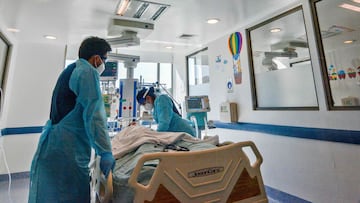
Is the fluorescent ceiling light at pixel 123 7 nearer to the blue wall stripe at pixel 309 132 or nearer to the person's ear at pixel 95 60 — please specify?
the person's ear at pixel 95 60

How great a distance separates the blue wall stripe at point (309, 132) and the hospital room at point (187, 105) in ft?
0.04

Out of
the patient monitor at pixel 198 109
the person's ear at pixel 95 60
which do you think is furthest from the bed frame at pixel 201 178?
the patient monitor at pixel 198 109

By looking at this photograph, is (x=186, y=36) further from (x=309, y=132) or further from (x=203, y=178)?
(x=203, y=178)

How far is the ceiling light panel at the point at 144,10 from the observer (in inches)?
82.0

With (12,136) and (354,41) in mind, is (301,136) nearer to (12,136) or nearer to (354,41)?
(354,41)

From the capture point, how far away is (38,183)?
1.10 meters

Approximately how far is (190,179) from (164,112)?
1.25 meters

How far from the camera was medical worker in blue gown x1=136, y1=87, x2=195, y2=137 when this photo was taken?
6.97ft

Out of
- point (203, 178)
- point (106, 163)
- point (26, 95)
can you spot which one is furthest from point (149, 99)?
point (26, 95)

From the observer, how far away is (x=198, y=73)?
408 cm

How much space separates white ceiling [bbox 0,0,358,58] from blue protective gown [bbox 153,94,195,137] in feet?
3.51

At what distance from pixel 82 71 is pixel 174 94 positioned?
11.9 feet

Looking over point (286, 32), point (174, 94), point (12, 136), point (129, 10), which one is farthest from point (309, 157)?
point (12, 136)

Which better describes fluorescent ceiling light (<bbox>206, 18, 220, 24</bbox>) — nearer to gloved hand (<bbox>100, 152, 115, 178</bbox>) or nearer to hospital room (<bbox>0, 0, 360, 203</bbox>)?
hospital room (<bbox>0, 0, 360, 203</bbox>)
